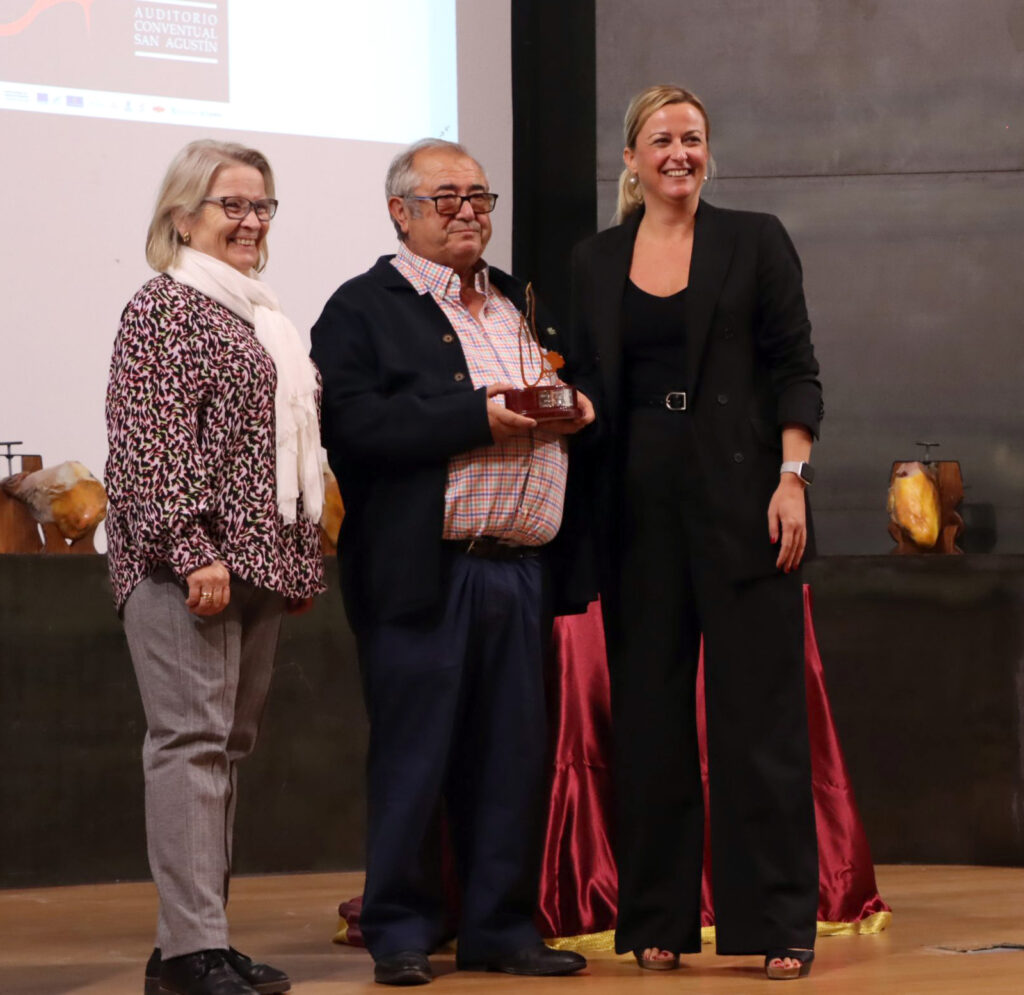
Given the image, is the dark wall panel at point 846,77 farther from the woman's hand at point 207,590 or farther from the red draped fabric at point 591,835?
the woman's hand at point 207,590

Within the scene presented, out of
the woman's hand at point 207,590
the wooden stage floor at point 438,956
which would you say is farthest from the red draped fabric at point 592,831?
the woman's hand at point 207,590

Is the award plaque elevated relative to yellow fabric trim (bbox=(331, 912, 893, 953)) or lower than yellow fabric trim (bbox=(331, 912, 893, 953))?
elevated

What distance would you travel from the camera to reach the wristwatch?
8.78ft

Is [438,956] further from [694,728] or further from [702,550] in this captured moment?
[702,550]

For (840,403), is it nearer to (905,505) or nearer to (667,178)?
(905,505)

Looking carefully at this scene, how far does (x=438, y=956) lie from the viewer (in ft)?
9.54

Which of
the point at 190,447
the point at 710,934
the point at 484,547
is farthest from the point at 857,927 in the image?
the point at 190,447

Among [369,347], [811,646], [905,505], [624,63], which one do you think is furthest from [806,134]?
[369,347]

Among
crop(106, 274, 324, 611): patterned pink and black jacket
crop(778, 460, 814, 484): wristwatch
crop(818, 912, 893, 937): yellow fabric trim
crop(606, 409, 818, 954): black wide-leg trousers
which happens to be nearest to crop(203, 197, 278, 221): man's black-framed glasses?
crop(106, 274, 324, 611): patterned pink and black jacket

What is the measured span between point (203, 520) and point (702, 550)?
0.83 metres

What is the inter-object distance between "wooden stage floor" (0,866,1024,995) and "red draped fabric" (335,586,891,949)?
91mm

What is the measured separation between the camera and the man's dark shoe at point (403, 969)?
2.61 m

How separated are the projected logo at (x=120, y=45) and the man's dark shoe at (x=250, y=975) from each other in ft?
8.46

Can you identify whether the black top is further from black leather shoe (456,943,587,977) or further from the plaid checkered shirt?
black leather shoe (456,943,587,977)
